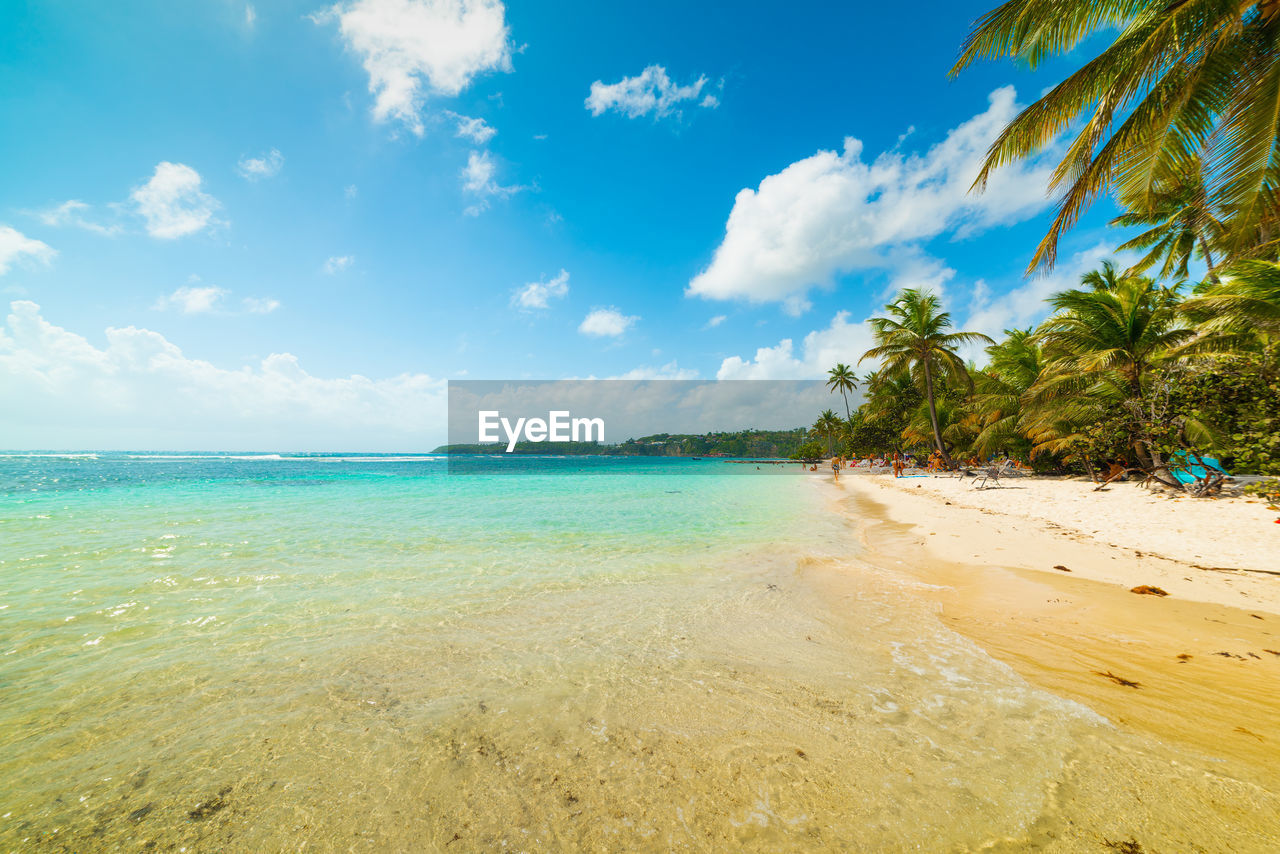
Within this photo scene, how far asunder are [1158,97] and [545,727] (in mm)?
11655

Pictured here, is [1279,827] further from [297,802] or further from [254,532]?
[254,532]

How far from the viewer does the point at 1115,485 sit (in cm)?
1413

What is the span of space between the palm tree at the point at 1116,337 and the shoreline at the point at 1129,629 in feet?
33.8

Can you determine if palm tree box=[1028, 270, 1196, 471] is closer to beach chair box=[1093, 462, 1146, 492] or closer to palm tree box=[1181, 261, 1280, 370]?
beach chair box=[1093, 462, 1146, 492]

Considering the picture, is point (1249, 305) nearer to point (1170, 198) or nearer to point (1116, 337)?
point (1170, 198)

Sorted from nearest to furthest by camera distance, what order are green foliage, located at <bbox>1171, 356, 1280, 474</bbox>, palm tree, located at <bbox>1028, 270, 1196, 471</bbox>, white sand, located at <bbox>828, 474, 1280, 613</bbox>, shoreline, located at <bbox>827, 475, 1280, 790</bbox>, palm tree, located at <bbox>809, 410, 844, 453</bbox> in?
1. shoreline, located at <bbox>827, 475, 1280, 790</bbox>
2. white sand, located at <bbox>828, 474, 1280, 613</bbox>
3. green foliage, located at <bbox>1171, 356, 1280, 474</bbox>
4. palm tree, located at <bbox>1028, 270, 1196, 471</bbox>
5. palm tree, located at <bbox>809, 410, 844, 453</bbox>

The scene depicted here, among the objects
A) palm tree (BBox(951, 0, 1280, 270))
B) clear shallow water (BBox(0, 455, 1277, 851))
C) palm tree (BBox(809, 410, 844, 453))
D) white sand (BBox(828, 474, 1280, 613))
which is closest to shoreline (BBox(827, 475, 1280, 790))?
white sand (BBox(828, 474, 1280, 613))

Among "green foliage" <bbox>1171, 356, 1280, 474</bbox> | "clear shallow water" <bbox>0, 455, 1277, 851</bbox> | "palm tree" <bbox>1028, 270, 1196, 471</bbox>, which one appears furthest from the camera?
"palm tree" <bbox>1028, 270, 1196, 471</bbox>

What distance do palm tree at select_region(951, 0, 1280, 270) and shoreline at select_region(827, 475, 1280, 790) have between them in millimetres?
5236

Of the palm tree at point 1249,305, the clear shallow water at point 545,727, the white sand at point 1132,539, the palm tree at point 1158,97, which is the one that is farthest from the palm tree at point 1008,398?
the clear shallow water at point 545,727

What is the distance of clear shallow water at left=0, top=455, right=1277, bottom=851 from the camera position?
2.09 metres

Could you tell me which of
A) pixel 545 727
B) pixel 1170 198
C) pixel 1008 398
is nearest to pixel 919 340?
pixel 1008 398

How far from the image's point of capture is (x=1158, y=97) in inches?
260

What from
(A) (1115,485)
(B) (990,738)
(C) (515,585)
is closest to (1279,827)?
(B) (990,738)
